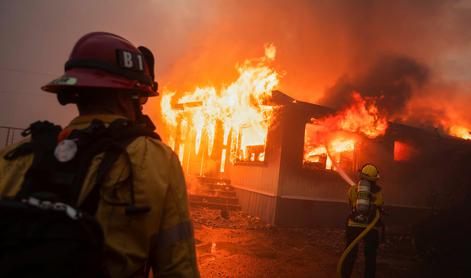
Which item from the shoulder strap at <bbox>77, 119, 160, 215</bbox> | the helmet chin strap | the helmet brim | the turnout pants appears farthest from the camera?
the turnout pants

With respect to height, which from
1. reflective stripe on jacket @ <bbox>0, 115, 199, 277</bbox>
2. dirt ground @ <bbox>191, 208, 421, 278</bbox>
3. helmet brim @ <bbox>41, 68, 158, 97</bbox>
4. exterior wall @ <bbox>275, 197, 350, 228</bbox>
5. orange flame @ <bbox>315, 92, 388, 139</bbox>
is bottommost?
dirt ground @ <bbox>191, 208, 421, 278</bbox>

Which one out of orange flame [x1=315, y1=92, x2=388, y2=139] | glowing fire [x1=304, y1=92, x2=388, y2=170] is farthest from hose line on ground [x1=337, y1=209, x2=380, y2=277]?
orange flame [x1=315, y1=92, x2=388, y2=139]

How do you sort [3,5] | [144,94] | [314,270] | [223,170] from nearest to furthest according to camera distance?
[144,94], [314,270], [223,170], [3,5]

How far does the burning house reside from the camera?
39.9 feet

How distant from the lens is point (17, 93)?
22953mm

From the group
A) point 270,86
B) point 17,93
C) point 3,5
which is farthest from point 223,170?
point 3,5

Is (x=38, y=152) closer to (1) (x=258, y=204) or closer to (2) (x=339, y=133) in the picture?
(1) (x=258, y=204)

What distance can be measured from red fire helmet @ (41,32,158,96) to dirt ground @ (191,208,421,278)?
18.3ft

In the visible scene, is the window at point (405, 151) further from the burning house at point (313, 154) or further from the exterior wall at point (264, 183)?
the exterior wall at point (264, 183)

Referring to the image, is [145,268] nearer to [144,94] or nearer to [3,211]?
[3,211]

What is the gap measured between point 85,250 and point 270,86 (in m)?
12.6

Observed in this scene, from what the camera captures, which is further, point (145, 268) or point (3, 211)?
point (145, 268)

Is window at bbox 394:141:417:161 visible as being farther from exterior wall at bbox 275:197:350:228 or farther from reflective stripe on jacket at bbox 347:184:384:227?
reflective stripe on jacket at bbox 347:184:384:227

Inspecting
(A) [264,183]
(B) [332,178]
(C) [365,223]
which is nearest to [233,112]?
(A) [264,183]
